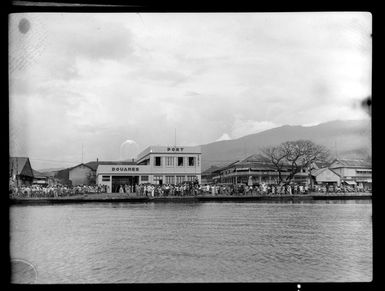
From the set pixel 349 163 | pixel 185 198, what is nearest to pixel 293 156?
pixel 349 163

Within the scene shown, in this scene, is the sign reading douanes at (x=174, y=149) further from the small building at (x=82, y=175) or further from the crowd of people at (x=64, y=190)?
the crowd of people at (x=64, y=190)

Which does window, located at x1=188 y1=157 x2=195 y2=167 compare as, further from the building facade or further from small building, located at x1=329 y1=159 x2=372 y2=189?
small building, located at x1=329 y1=159 x2=372 y2=189

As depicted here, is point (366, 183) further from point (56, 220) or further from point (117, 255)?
point (56, 220)

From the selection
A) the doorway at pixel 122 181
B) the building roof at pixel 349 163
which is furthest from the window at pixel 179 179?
the building roof at pixel 349 163

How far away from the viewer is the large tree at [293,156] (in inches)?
333

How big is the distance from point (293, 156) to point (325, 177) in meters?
0.86

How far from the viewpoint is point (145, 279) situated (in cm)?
619

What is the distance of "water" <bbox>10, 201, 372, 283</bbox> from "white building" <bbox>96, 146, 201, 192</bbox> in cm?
121

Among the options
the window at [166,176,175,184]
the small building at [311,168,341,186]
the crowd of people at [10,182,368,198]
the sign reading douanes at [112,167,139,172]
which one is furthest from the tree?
the sign reading douanes at [112,167,139,172]

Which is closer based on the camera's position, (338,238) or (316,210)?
(338,238)
